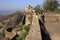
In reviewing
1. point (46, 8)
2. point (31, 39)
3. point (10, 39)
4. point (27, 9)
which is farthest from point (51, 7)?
point (31, 39)

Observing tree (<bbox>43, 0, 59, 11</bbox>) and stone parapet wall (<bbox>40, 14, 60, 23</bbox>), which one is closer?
stone parapet wall (<bbox>40, 14, 60, 23</bbox>)

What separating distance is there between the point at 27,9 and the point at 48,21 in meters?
7.52

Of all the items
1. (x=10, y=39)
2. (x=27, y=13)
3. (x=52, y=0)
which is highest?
(x=52, y=0)

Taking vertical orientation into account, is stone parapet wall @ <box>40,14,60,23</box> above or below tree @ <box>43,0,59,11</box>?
below

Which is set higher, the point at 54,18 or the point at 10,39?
the point at 54,18

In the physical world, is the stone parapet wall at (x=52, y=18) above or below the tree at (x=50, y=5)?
below

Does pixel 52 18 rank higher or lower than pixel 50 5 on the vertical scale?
lower

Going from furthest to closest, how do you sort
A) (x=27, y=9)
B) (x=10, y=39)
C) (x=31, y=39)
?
1. (x=27, y=9)
2. (x=10, y=39)
3. (x=31, y=39)

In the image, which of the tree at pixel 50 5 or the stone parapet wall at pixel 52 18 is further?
the tree at pixel 50 5

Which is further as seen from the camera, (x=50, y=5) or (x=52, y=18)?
(x=50, y=5)

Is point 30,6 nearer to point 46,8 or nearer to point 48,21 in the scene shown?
point 46,8

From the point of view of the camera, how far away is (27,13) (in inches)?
899

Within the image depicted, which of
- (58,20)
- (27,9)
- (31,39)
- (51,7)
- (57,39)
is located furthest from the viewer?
(27,9)

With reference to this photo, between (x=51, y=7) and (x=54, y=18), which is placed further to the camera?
(x=51, y=7)
